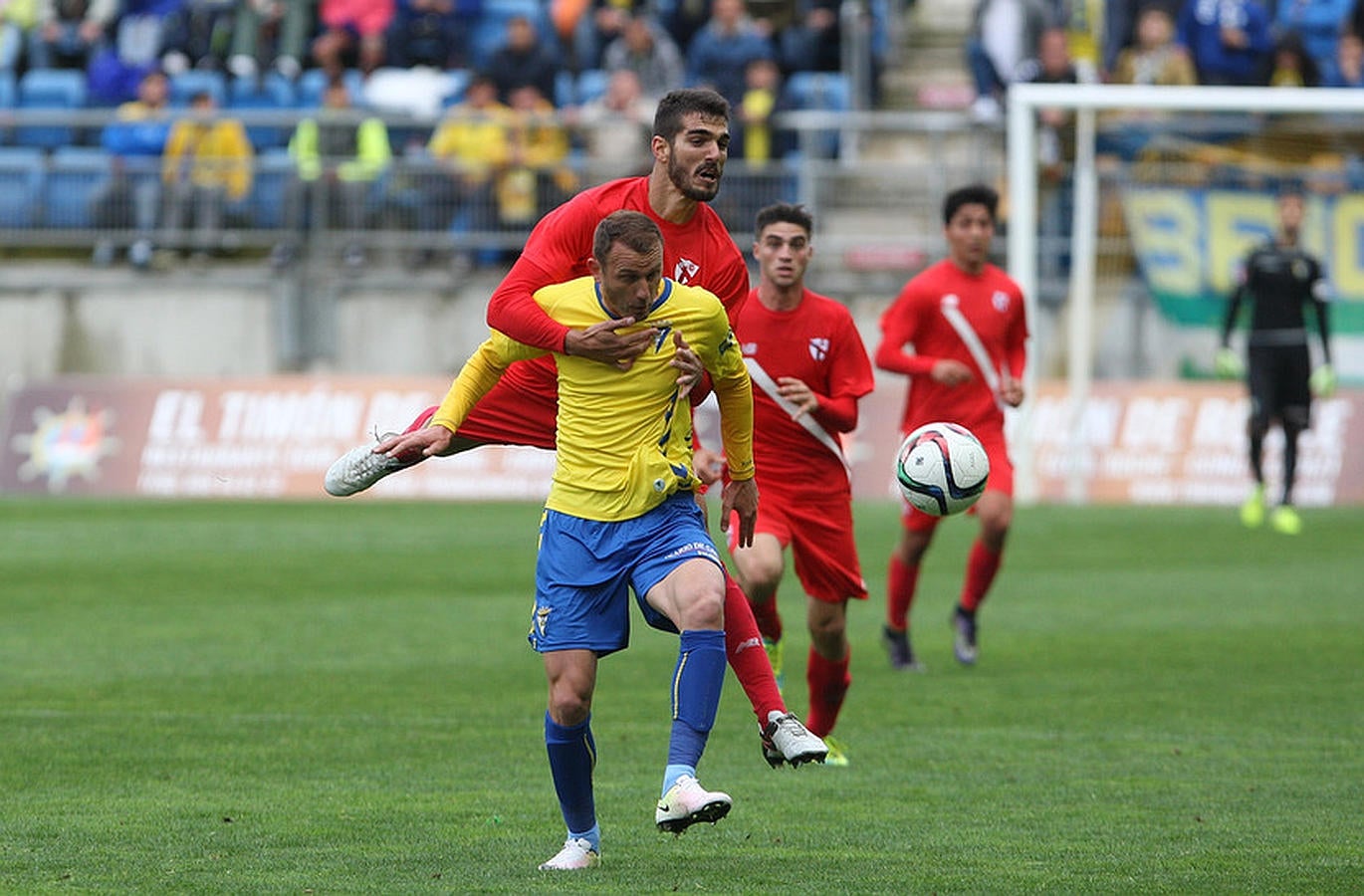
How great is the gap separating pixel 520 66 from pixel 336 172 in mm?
2453

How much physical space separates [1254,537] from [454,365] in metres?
10.0

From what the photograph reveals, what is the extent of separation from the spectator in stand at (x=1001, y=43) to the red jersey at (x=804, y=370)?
16712mm

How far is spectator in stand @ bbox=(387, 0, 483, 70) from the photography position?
93.0 ft

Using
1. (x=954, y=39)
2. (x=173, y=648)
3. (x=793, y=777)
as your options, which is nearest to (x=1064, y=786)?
(x=793, y=777)

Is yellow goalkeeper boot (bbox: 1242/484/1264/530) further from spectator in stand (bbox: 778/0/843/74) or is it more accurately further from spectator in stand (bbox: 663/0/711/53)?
spectator in stand (bbox: 663/0/711/53)

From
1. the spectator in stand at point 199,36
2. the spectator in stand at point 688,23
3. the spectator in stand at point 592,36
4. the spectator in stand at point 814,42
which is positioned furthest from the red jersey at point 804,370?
the spectator in stand at point 199,36

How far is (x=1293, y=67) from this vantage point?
25281mm

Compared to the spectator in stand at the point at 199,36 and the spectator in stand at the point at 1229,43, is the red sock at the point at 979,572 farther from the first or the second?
the spectator in stand at the point at 199,36

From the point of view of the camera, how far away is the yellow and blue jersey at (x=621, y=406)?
279 inches

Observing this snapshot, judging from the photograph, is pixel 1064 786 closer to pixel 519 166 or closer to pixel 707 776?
pixel 707 776

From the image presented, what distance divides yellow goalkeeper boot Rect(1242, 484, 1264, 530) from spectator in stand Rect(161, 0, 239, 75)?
13.5 m

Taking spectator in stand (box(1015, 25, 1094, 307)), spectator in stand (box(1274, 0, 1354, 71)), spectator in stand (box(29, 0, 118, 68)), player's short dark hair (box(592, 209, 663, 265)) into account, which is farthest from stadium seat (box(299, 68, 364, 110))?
player's short dark hair (box(592, 209, 663, 265))

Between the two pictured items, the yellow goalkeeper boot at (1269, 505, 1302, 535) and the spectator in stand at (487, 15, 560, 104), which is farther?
the spectator in stand at (487, 15, 560, 104)

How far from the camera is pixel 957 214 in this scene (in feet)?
40.2
